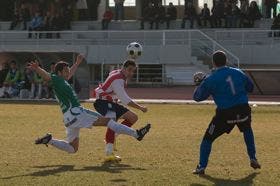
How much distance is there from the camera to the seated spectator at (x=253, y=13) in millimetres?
36312

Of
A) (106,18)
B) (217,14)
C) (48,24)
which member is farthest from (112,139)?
(106,18)

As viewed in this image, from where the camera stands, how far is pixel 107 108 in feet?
37.7

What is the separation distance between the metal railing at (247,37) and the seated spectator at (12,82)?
36.8 ft

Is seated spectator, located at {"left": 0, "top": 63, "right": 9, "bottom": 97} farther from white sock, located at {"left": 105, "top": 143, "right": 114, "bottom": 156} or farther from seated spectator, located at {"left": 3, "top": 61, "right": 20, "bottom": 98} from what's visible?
white sock, located at {"left": 105, "top": 143, "right": 114, "bottom": 156}

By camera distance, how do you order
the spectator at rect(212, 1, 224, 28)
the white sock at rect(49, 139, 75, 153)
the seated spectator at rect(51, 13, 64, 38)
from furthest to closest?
the seated spectator at rect(51, 13, 64, 38)
the spectator at rect(212, 1, 224, 28)
the white sock at rect(49, 139, 75, 153)

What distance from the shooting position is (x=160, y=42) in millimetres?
35344

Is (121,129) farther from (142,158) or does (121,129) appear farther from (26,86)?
(26,86)

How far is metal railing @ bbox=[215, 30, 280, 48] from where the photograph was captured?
34.1 metres

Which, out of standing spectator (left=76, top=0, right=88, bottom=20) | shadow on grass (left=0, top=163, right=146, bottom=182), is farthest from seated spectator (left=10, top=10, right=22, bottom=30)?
shadow on grass (left=0, top=163, right=146, bottom=182)

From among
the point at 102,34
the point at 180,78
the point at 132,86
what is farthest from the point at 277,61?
the point at 102,34

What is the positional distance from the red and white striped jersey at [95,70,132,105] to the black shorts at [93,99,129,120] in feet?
0.30

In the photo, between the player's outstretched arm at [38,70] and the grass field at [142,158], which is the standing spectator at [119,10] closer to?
the grass field at [142,158]

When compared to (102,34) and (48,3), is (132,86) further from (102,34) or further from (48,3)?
(48,3)

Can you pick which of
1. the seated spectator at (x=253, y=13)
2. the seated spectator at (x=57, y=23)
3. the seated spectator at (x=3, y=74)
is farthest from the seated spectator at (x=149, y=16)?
the seated spectator at (x=3, y=74)
